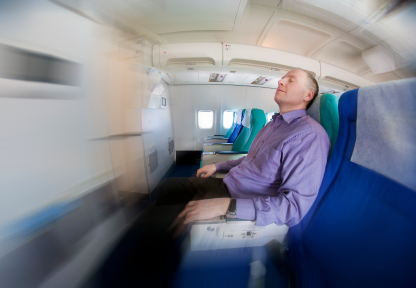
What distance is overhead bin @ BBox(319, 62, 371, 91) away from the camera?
80.0 inches

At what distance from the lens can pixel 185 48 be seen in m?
1.63

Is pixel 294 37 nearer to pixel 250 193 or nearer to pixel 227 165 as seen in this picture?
pixel 227 165

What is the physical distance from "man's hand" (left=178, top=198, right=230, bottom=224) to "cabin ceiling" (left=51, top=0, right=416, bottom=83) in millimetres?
1311

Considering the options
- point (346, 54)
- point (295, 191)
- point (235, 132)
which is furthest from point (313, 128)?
point (235, 132)

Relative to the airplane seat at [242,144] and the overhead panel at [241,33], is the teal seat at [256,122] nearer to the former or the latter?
the airplane seat at [242,144]

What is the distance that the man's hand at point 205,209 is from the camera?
2.05ft

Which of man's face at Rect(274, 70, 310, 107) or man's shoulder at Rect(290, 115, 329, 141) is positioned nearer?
man's shoulder at Rect(290, 115, 329, 141)

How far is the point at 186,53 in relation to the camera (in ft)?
5.42

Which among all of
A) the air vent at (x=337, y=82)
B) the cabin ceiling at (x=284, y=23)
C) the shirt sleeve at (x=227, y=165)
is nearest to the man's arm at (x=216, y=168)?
the shirt sleeve at (x=227, y=165)

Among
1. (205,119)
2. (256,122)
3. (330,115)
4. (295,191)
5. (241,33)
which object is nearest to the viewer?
(295,191)

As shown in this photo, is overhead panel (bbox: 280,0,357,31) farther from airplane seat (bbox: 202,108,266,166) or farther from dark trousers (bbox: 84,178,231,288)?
dark trousers (bbox: 84,178,231,288)

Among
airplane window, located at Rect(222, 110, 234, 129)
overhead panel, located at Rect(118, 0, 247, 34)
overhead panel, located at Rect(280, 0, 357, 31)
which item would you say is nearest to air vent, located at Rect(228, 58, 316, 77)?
overhead panel, located at Rect(118, 0, 247, 34)

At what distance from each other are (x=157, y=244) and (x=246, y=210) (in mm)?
786

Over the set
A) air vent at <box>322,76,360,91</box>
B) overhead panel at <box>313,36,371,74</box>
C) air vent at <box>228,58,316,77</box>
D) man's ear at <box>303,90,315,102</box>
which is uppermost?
overhead panel at <box>313,36,371,74</box>
